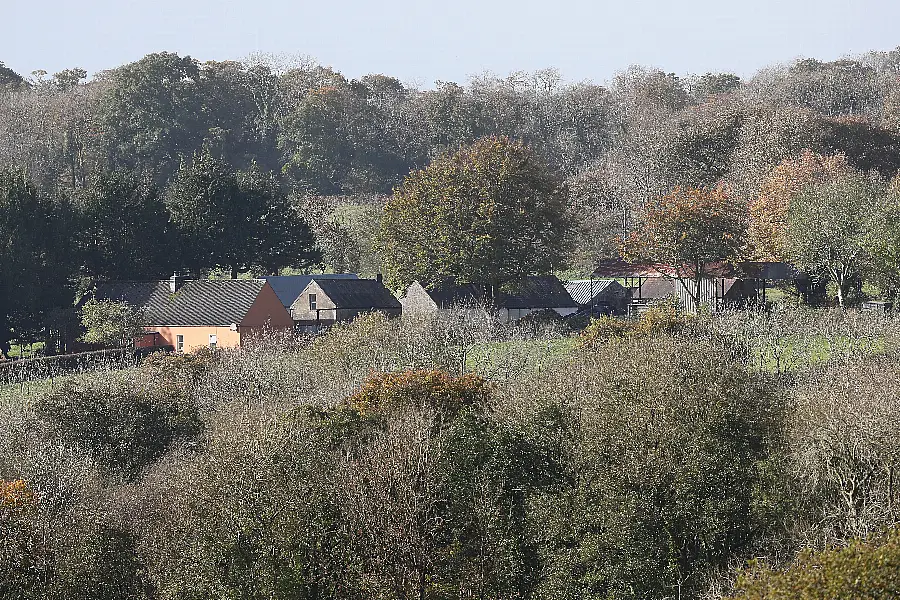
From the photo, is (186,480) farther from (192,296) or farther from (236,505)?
(192,296)

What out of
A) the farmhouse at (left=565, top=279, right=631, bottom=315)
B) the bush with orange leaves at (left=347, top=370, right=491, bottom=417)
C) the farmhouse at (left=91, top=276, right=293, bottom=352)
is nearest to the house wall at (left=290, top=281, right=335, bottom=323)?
the farmhouse at (left=91, top=276, right=293, bottom=352)

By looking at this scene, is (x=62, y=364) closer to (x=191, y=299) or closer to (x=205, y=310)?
(x=205, y=310)

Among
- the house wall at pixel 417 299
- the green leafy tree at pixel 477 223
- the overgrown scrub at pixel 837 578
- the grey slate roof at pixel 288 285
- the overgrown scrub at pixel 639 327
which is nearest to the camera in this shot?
the overgrown scrub at pixel 837 578

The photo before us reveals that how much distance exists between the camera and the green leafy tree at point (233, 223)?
60156 millimetres

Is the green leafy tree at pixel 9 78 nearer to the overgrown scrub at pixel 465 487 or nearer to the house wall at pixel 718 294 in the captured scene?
the house wall at pixel 718 294

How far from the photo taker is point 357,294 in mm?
56250

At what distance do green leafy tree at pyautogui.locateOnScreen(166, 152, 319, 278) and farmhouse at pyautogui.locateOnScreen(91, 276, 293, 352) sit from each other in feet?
16.5

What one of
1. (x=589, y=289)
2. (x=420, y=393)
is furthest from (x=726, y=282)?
(x=420, y=393)

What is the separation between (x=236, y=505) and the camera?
66.5 feet

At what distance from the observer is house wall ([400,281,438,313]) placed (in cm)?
5300

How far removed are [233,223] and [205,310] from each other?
9.80 metres

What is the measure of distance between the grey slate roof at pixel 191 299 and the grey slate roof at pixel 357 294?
4.15 metres

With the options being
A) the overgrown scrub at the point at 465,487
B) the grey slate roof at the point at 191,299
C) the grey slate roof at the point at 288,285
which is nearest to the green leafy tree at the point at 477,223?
the grey slate roof at the point at 191,299

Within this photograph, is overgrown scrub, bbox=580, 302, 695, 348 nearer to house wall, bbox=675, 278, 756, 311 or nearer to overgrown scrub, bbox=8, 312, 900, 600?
overgrown scrub, bbox=8, 312, 900, 600
